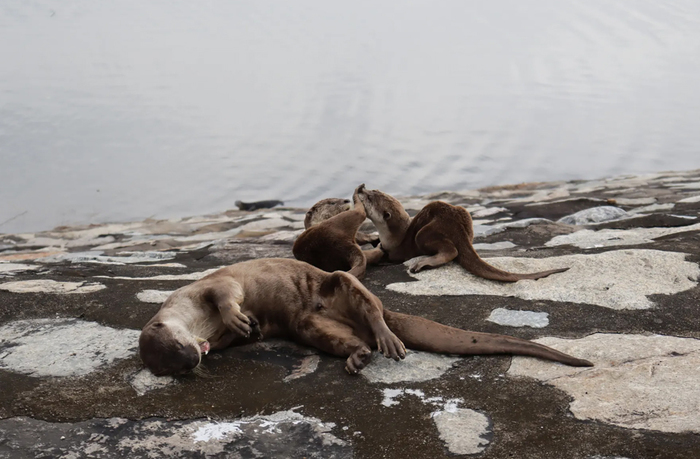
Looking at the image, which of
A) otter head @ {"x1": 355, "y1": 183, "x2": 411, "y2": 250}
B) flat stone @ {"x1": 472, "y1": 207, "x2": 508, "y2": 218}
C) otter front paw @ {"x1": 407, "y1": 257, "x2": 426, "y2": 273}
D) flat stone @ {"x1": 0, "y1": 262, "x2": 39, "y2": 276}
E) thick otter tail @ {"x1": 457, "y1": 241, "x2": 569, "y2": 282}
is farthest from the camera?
flat stone @ {"x1": 472, "y1": 207, "x2": 508, "y2": 218}

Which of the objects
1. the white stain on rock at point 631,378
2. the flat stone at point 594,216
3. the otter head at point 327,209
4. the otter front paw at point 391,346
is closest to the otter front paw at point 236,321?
the otter front paw at point 391,346

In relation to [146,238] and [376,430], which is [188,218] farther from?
[376,430]

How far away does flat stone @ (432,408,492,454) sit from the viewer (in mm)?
2293

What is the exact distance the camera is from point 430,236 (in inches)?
183

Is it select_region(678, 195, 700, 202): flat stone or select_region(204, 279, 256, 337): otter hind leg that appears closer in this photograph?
select_region(204, 279, 256, 337): otter hind leg

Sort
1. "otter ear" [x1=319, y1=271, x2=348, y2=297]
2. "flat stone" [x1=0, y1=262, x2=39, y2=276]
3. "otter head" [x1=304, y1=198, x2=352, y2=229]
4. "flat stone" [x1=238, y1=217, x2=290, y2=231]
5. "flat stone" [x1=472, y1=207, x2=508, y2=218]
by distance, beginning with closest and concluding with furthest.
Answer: "otter ear" [x1=319, y1=271, x2=348, y2=297]
"flat stone" [x1=0, y1=262, x2=39, y2=276]
"otter head" [x1=304, y1=198, x2=352, y2=229]
"flat stone" [x1=472, y1=207, x2=508, y2=218]
"flat stone" [x1=238, y1=217, x2=290, y2=231]

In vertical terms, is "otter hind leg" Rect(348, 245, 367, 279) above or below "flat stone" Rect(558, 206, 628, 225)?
above

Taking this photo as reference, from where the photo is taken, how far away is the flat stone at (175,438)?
91.4 inches

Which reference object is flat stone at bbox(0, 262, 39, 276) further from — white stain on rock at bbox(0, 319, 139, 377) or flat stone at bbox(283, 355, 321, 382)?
flat stone at bbox(283, 355, 321, 382)

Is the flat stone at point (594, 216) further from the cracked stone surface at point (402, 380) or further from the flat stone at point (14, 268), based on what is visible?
the flat stone at point (14, 268)

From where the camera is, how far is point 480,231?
20.4 ft

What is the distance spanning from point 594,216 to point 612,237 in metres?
1.23

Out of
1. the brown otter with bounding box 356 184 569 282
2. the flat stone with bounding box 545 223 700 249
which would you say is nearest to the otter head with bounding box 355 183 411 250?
the brown otter with bounding box 356 184 569 282

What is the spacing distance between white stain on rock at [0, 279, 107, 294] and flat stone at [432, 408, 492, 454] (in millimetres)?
2396
